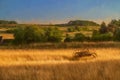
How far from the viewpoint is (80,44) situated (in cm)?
2609

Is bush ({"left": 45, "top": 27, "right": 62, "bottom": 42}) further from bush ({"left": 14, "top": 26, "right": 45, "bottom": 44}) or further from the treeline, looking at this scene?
bush ({"left": 14, "top": 26, "right": 45, "bottom": 44})

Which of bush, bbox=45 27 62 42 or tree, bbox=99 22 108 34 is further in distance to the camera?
tree, bbox=99 22 108 34

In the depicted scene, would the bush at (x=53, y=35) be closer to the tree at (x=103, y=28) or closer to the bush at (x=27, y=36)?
the bush at (x=27, y=36)

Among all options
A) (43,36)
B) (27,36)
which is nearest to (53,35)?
(43,36)

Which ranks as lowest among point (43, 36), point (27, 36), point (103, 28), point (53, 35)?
point (103, 28)

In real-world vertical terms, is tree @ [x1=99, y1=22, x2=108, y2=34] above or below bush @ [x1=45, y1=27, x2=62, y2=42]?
below

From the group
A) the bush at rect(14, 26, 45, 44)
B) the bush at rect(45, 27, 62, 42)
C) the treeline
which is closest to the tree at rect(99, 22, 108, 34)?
the treeline

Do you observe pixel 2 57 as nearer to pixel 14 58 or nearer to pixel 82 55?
pixel 14 58

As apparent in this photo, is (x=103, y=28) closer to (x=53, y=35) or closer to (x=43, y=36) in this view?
(x=53, y=35)

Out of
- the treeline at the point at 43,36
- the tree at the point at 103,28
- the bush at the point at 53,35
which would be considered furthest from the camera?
the tree at the point at 103,28

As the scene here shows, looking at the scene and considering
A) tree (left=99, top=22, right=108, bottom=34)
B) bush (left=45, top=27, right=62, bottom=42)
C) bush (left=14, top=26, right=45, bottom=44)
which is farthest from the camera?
tree (left=99, top=22, right=108, bottom=34)

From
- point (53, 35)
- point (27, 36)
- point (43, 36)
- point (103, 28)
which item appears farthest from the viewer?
point (103, 28)

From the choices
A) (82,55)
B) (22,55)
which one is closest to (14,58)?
(22,55)

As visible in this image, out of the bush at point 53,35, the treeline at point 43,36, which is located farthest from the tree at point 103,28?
the bush at point 53,35
